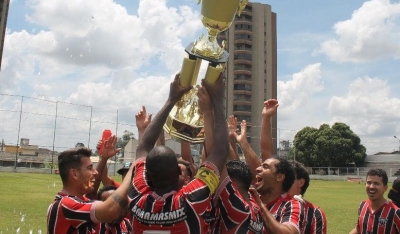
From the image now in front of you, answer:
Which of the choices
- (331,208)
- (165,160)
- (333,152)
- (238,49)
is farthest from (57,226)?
(238,49)

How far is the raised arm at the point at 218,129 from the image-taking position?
3186 millimetres

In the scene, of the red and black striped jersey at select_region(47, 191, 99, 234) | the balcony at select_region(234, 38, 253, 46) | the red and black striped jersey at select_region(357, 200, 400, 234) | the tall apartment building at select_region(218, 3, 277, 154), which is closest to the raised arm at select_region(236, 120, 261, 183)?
the red and black striped jersey at select_region(47, 191, 99, 234)

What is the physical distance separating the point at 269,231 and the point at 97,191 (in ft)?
7.76

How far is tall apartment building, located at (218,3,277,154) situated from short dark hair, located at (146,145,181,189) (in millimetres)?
77209

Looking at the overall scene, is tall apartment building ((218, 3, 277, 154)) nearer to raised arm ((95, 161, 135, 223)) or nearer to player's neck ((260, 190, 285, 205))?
player's neck ((260, 190, 285, 205))

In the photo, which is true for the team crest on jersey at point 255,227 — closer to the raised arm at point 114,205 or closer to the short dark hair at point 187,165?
the raised arm at point 114,205

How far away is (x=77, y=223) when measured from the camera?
362 cm

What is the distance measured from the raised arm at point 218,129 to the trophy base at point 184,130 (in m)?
0.95

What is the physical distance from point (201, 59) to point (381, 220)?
378cm

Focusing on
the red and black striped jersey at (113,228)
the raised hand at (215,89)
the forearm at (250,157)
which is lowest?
the red and black striped jersey at (113,228)

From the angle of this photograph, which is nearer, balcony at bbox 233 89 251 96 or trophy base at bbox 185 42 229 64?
trophy base at bbox 185 42 229 64

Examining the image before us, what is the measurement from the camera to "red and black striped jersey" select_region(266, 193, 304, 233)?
13.0ft

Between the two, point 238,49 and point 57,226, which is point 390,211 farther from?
point 238,49

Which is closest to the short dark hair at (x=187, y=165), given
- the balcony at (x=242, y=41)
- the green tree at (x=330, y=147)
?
the green tree at (x=330, y=147)
